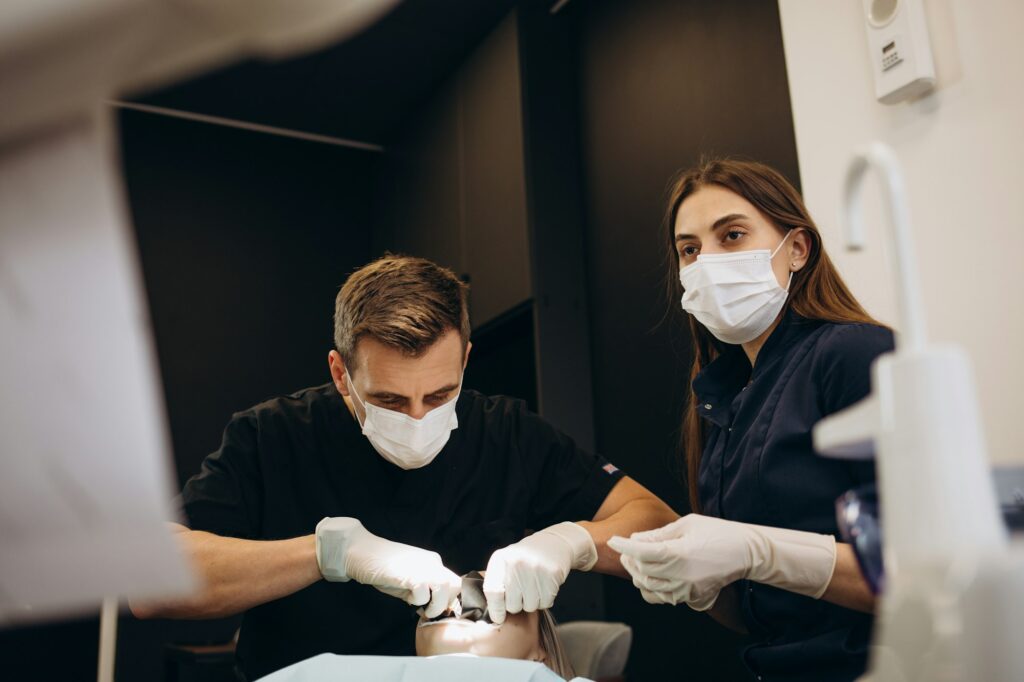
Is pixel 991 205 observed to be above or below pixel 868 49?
below

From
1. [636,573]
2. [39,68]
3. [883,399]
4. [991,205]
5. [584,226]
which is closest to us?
[39,68]

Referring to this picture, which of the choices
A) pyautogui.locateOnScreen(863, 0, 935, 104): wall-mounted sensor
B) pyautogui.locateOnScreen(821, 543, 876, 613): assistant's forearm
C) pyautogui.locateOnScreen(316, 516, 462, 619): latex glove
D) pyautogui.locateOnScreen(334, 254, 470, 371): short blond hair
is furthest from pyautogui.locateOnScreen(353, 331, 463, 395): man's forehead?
pyautogui.locateOnScreen(863, 0, 935, 104): wall-mounted sensor

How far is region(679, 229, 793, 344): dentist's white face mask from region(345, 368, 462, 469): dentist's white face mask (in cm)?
56

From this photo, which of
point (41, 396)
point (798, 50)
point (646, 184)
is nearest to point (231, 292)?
point (646, 184)

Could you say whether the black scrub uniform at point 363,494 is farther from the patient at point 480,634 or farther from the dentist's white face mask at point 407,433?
the patient at point 480,634

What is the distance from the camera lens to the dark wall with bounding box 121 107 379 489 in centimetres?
358

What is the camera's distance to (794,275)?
1534 millimetres

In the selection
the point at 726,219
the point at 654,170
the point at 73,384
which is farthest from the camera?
the point at 654,170

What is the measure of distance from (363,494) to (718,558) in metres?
0.83

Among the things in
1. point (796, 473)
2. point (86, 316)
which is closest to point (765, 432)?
point (796, 473)

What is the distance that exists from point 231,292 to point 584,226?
1720 millimetres

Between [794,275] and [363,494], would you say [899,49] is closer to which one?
[794,275]

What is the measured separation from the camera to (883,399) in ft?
1.49

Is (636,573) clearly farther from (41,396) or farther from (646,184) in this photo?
(646,184)
